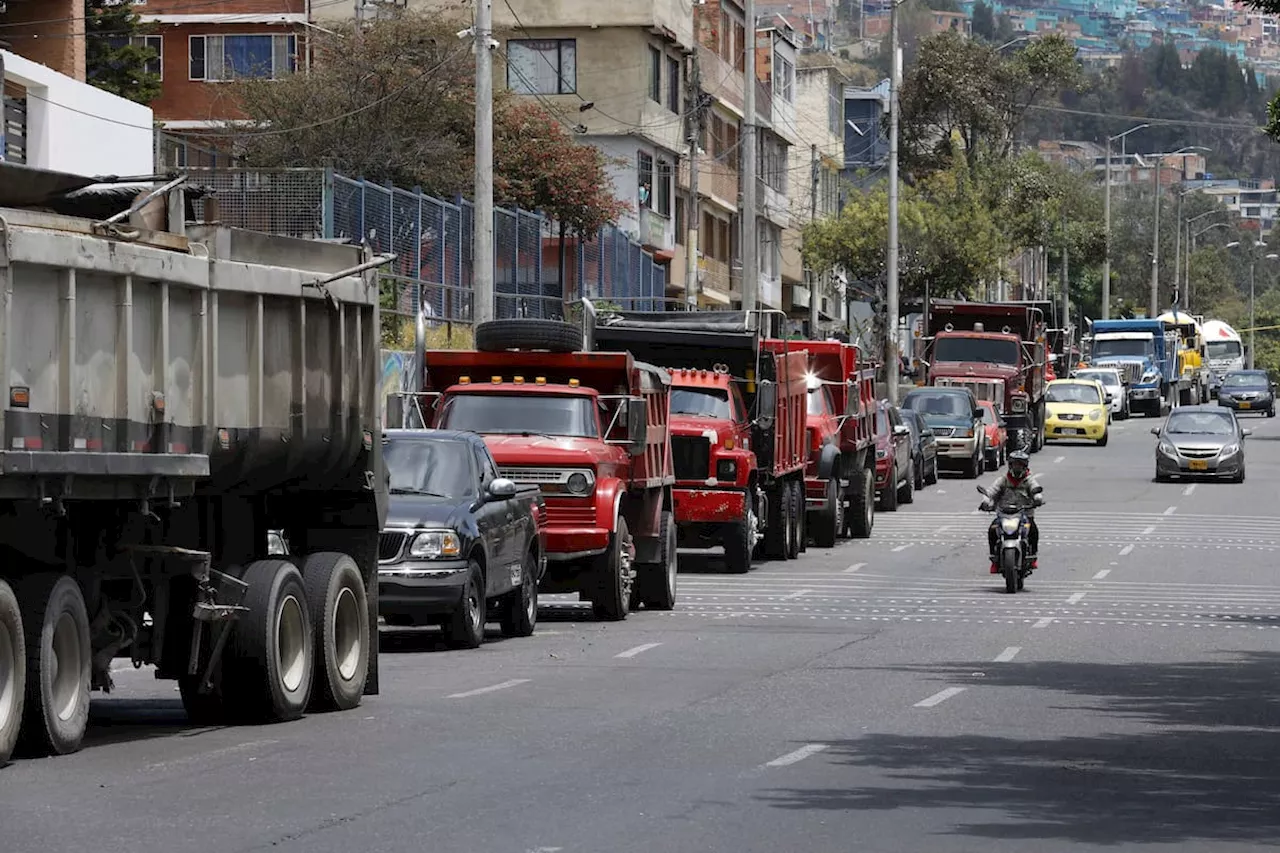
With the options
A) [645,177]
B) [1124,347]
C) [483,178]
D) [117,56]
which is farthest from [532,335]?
[1124,347]

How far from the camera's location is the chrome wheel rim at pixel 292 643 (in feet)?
52.4

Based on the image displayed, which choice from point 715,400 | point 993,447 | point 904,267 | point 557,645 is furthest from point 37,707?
point 904,267

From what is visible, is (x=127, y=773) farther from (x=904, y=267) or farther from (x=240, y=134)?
(x=904, y=267)

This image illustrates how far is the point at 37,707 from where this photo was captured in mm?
13430

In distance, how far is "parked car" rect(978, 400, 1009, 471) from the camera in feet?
187

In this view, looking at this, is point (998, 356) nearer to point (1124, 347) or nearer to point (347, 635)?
point (1124, 347)

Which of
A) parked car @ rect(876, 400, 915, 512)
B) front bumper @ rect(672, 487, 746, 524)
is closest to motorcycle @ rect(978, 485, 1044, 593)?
front bumper @ rect(672, 487, 746, 524)

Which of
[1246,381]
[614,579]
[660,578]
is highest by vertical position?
[1246,381]

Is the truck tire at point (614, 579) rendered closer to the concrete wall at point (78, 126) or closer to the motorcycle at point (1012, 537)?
the motorcycle at point (1012, 537)

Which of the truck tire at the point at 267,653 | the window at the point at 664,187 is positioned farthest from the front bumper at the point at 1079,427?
the truck tire at the point at 267,653

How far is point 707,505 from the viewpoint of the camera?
102 ft

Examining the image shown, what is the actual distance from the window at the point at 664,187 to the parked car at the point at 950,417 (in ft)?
52.0

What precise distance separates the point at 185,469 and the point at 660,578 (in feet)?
41.1

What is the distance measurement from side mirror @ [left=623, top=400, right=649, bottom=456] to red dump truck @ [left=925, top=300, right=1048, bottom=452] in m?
33.6
